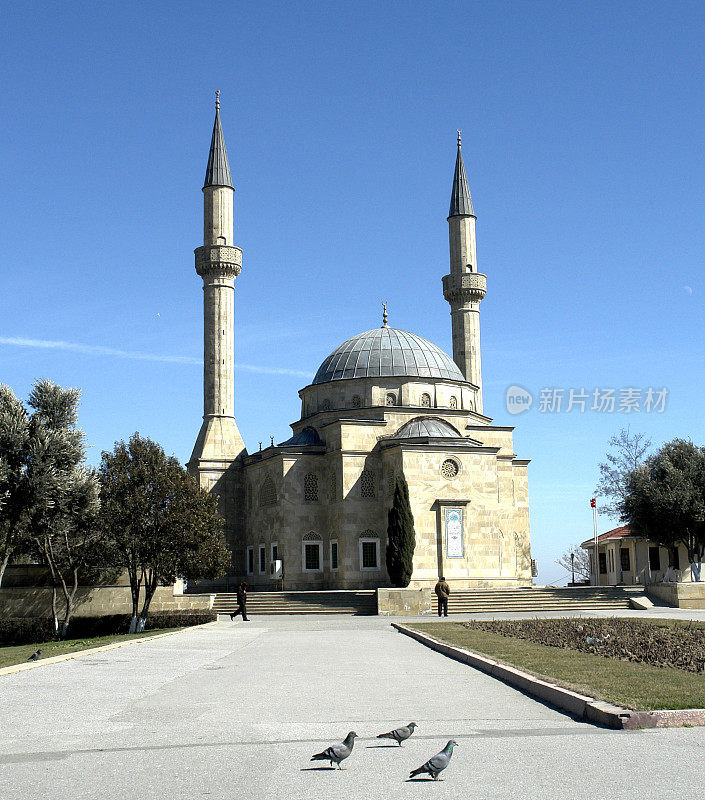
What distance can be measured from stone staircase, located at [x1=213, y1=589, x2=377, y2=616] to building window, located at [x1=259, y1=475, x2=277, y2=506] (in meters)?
7.07

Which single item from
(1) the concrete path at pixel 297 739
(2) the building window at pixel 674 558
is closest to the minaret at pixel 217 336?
(2) the building window at pixel 674 558

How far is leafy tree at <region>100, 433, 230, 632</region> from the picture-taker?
26734 millimetres

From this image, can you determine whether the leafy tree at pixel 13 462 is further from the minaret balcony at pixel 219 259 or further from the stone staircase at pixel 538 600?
the minaret balcony at pixel 219 259

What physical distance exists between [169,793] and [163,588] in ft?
87.3

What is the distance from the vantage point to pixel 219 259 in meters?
42.3

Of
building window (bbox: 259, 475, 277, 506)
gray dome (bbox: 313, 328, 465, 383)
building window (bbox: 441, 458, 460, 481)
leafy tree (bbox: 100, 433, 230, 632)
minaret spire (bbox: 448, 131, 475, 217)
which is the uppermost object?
minaret spire (bbox: 448, 131, 475, 217)

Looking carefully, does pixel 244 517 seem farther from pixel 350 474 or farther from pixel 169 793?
pixel 169 793

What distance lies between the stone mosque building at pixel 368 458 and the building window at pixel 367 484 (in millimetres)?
42

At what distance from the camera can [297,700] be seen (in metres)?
9.65

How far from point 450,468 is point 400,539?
396 cm

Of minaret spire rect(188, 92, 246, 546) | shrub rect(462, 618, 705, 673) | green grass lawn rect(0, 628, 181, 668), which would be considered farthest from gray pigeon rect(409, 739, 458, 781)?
minaret spire rect(188, 92, 246, 546)

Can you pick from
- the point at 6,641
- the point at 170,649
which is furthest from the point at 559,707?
the point at 6,641

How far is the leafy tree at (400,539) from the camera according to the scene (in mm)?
35031

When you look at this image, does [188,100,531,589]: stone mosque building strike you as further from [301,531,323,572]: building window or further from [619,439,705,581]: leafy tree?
[619,439,705,581]: leafy tree
